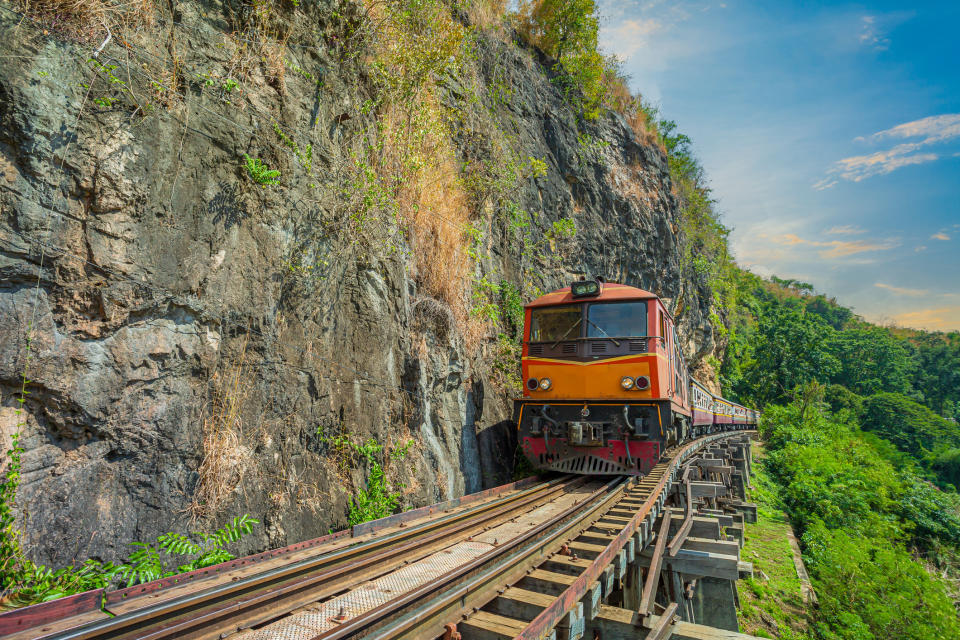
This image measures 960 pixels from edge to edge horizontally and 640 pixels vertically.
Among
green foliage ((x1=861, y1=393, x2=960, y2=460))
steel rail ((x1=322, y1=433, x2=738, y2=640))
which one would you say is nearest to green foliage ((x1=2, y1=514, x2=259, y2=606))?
steel rail ((x1=322, y1=433, x2=738, y2=640))

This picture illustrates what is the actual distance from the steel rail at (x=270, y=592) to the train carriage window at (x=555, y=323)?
437 centimetres

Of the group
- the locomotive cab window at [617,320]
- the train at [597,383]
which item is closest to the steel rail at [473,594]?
the train at [597,383]

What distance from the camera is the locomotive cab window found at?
8.36 metres

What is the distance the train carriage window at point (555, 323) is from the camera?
870 centimetres

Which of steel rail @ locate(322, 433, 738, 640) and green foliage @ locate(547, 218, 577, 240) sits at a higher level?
green foliage @ locate(547, 218, 577, 240)

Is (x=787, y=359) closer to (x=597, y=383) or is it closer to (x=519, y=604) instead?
(x=597, y=383)

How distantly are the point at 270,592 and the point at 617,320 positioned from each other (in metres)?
6.83

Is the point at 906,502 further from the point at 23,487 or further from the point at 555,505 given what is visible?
the point at 23,487

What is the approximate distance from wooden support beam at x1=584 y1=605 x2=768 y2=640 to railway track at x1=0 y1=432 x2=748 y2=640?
1 cm

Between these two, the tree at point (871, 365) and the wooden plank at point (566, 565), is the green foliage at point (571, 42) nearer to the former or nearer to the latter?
the wooden plank at point (566, 565)

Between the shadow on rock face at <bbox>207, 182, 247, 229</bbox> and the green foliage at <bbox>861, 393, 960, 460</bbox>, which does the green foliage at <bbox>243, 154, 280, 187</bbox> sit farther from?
the green foliage at <bbox>861, 393, 960, 460</bbox>

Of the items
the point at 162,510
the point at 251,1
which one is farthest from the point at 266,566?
the point at 251,1

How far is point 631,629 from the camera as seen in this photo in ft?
11.7

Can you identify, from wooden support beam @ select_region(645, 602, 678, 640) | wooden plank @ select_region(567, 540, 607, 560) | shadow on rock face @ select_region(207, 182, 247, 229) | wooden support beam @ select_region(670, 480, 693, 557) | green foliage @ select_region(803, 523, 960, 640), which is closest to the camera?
wooden support beam @ select_region(645, 602, 678, 640)
